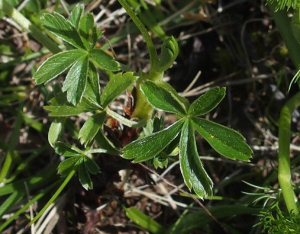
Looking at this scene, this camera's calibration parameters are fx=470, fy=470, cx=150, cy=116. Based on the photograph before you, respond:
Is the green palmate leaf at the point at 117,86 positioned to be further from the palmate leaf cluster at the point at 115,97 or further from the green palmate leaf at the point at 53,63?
the green palmate leaf at the point at 53,63

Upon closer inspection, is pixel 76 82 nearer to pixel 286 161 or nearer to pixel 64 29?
pixel 64 29

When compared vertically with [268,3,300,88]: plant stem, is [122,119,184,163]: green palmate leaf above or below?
above

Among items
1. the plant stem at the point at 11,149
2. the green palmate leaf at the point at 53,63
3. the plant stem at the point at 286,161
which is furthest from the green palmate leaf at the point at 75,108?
the plant stem at the point at 286,161

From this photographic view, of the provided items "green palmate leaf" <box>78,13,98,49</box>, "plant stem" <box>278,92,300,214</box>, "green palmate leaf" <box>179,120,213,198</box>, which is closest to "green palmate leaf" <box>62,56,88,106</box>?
"green palmate leaf" <box>78,13,98,49</box>

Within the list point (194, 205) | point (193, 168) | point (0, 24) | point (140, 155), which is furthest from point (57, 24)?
point (194, 205)

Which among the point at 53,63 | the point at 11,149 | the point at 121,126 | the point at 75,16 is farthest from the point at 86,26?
the point at 11,149

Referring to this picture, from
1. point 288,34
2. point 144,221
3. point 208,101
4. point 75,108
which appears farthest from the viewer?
point 144,221

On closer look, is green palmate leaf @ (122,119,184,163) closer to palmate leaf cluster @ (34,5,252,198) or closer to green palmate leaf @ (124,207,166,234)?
palmate leaf cluster @ (34,5,252,198)
